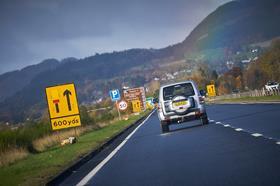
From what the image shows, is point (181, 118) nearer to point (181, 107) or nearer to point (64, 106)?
point (181, 107)

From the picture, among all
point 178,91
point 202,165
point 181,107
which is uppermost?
point 178,91

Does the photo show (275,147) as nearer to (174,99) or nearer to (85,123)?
(174,99)

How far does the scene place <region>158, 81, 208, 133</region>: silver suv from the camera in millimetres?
25734

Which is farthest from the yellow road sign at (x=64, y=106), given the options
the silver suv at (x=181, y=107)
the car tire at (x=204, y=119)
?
the car tire at (x=204, y=119)

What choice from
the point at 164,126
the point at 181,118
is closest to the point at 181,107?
the point at 181,118

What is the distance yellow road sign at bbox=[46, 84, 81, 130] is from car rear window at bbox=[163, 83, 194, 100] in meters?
4.91

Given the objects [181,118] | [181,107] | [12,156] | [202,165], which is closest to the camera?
[202,165]

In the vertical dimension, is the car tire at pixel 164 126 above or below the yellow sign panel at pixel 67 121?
below

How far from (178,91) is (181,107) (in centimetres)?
141

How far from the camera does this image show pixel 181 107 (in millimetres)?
25719

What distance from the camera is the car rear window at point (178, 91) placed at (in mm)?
26578

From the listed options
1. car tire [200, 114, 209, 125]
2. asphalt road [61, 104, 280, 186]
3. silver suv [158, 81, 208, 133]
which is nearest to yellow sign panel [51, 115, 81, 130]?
silver suv [158, 81, 208, 133]

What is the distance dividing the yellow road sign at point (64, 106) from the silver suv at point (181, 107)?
484 cm

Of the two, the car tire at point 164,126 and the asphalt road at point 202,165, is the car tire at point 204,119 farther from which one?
the asphalt road at point 202,165
